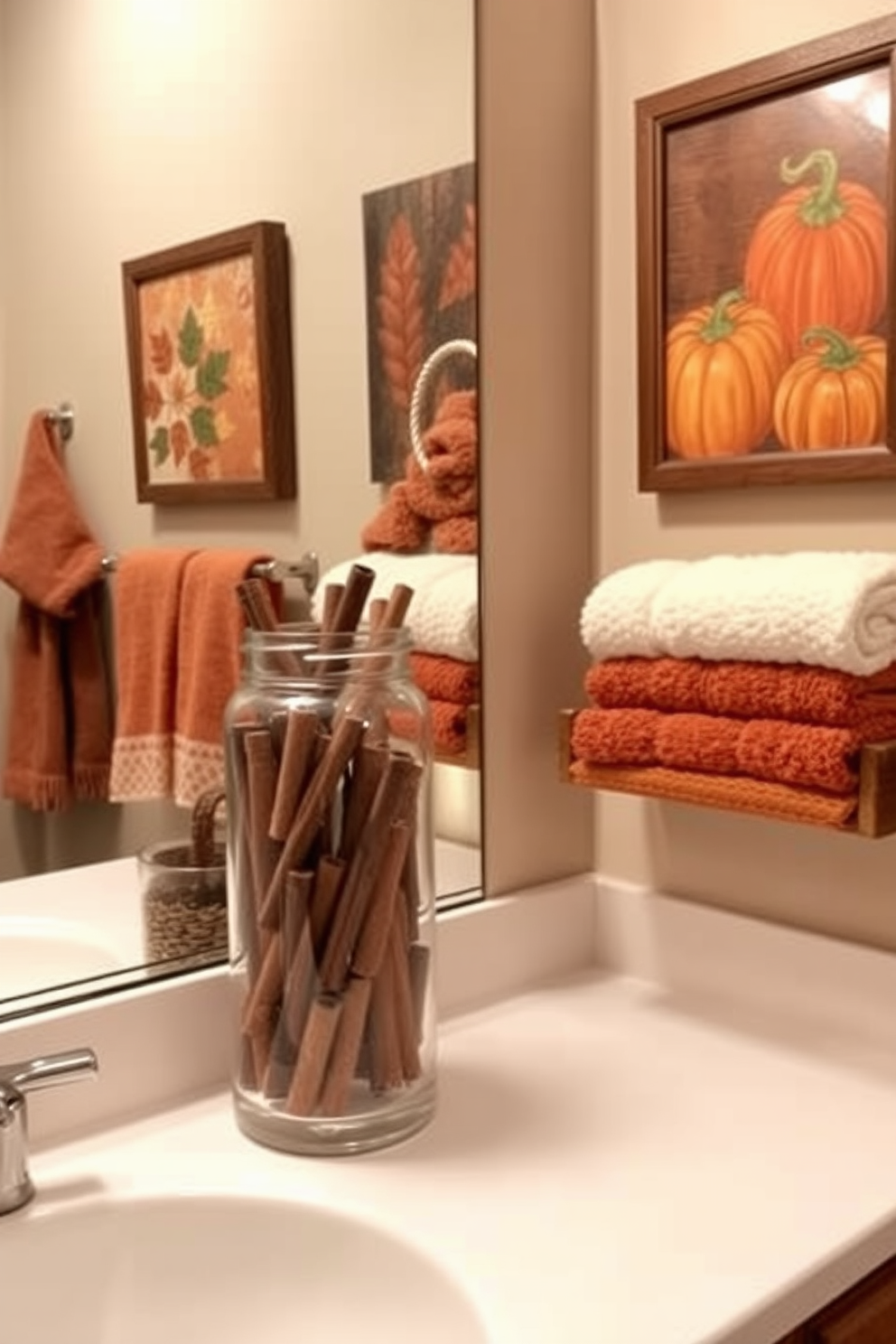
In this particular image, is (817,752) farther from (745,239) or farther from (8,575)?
(8,575)

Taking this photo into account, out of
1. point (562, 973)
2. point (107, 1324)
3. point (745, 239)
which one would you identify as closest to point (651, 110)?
point (745, 239)

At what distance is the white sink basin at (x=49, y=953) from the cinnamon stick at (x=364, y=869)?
0.25 metres

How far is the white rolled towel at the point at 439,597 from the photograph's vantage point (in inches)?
49.7

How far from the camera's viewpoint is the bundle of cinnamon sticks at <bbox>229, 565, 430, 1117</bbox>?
0.94 meters

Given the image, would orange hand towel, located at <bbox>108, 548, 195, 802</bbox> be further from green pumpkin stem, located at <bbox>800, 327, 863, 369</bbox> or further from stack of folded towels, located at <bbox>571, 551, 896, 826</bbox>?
green pumpkin stem, located at <bbox>800, 327, 863, 369</bbox>

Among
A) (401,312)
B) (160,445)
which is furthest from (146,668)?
(401,312)

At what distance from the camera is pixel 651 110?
1236mm

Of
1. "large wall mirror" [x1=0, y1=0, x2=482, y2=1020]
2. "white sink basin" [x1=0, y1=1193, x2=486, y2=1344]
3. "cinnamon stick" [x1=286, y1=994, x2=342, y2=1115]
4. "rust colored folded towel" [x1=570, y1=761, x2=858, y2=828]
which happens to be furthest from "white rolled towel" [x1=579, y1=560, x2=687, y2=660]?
"white sink basin" [x1=0, y1=1193, x2=486, y2=1344]

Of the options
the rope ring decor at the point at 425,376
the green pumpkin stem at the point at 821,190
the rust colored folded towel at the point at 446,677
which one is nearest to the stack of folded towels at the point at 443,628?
the rust colored folded towel at the point at 446,677

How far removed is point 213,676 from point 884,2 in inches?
32.3

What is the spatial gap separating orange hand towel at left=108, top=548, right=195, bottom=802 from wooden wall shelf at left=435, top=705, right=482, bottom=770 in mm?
271

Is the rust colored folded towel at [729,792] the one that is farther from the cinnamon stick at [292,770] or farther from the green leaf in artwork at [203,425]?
the green leaf in artwork at [203,425]

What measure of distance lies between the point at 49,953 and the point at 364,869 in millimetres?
314

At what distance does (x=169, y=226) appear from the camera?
1.19 meters
